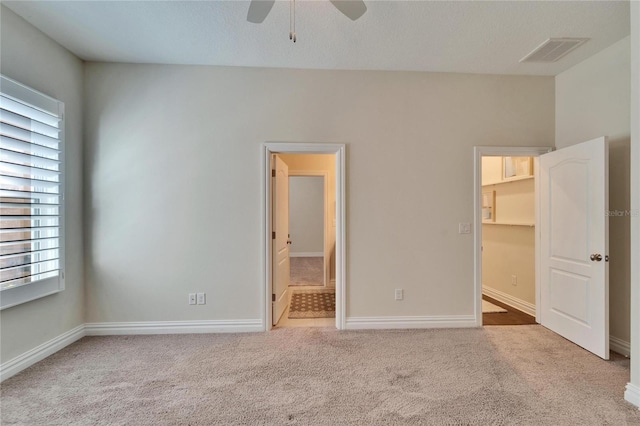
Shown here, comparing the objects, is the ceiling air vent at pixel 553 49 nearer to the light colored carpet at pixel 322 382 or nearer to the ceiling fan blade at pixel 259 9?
the ceiling fan blade at pixel 259 9

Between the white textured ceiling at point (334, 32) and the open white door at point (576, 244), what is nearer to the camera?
the white textured ceiling at point (334, 32)

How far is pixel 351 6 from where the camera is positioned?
64.8 inches

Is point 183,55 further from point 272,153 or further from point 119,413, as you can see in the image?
point 119,413

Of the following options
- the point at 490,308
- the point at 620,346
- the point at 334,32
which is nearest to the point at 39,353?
the point at 334,32

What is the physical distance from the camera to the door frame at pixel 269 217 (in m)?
2.96

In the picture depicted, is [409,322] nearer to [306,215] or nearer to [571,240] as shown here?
[571,240]

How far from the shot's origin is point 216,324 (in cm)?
293

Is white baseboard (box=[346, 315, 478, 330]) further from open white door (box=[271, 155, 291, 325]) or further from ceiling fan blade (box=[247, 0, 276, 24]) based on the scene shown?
ceiling fan blade (box=[247, 0, 276, 24])

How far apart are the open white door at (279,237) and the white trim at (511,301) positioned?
3.01 meters

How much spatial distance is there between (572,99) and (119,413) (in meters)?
4.74

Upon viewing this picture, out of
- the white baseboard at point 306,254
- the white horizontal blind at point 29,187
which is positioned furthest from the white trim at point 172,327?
the white baseboard at point 306,254

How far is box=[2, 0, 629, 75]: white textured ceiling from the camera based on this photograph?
82.3 inches

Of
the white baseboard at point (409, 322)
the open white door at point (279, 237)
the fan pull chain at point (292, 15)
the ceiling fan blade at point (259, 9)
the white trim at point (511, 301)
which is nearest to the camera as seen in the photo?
the ceiling fan blade at point (259, 9)
